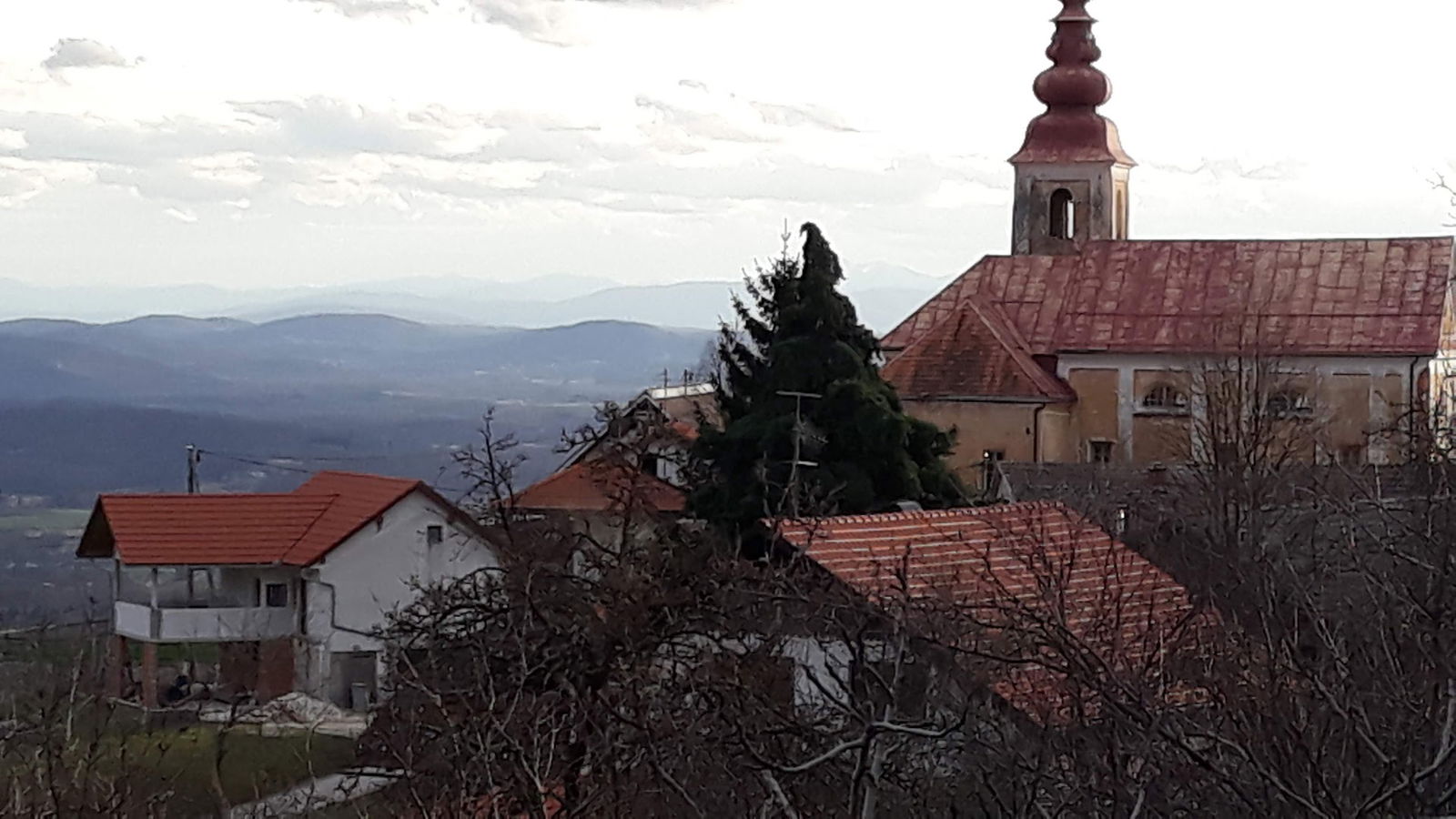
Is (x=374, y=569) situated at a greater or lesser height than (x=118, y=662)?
greater

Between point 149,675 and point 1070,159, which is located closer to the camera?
point 149,675

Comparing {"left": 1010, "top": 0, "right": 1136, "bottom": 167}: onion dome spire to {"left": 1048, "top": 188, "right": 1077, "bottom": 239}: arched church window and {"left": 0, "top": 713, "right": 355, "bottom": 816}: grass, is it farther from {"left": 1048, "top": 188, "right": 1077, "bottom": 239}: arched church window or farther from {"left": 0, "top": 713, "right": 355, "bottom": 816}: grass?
{"left": 0, "top": 713, "right": 355, "bottom": 816}: grass

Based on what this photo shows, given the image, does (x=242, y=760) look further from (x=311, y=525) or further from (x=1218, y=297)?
(x=1218, y=297)

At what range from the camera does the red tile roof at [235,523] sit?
32500 millimetres

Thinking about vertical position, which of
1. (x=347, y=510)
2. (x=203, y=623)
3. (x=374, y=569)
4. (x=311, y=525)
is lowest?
(x=203, y=623)

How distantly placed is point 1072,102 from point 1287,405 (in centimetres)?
1253

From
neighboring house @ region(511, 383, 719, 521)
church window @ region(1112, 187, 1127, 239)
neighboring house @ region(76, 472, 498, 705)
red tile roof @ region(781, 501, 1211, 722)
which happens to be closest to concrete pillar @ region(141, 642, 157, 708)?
neighboring house @ region(76, 472, 498, 705)

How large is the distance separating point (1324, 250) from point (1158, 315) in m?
3.52

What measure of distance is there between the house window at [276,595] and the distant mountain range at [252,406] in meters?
8.73

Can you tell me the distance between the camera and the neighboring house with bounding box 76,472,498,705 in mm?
31484

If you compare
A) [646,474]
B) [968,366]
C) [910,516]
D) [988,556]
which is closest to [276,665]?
[646,474]

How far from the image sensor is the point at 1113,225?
50.4 meters

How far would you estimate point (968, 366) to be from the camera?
41250 mm

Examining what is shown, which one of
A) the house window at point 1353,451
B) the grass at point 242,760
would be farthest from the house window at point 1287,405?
the grass at point 242,760
